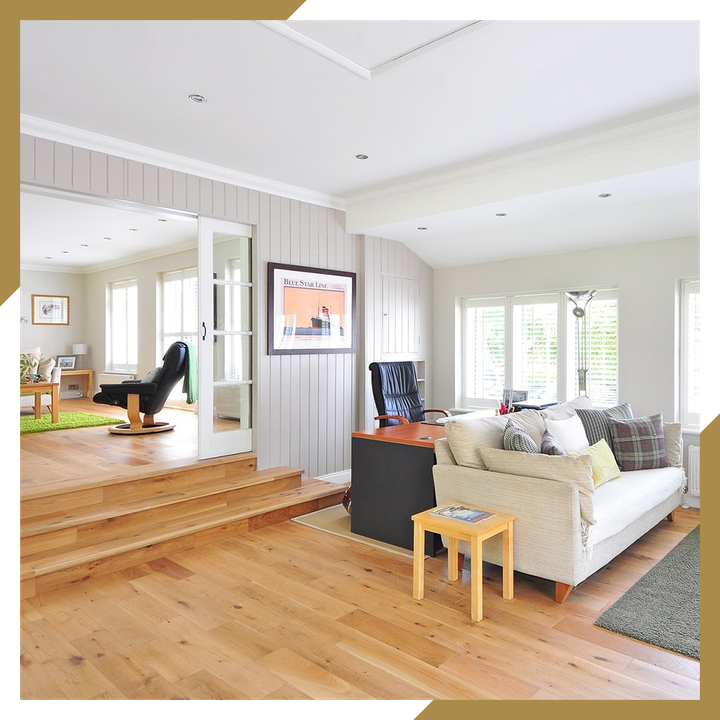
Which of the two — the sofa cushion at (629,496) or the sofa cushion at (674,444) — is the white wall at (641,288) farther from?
the sofa cushion at (629,496)

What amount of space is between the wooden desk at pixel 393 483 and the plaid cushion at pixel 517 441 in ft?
1.65

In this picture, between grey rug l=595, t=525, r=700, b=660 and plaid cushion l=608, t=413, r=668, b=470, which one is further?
plaid cushion l=608, t=413, r=668, b=470

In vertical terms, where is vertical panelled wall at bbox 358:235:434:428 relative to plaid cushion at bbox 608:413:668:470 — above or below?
above

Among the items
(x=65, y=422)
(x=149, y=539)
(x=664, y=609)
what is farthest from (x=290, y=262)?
(x=65, y=422)

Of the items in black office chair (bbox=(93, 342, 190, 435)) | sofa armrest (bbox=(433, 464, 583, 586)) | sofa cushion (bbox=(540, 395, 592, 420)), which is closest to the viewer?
sofa armrest (bbox=(433, 464, 583, 586))

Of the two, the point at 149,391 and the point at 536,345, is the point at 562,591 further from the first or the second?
the point at 149,391

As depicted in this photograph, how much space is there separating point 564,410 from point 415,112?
2.31 meters

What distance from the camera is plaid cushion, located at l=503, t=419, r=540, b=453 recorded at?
3.12 metres

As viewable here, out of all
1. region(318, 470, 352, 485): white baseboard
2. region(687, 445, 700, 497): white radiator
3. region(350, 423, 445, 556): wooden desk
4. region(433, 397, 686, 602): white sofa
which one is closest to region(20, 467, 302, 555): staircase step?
region(318, 470, 352, 485): white baseboard

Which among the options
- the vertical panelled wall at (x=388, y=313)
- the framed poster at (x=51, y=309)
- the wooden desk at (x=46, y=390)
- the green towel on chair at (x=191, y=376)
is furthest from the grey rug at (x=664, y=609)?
the framed poster at (x=51, y=309)

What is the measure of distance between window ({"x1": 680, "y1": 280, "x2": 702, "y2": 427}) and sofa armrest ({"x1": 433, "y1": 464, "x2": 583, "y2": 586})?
2.55 m

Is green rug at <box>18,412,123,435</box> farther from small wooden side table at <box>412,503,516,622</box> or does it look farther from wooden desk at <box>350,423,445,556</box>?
small wooden side table at <box>412,503,516,622</box>

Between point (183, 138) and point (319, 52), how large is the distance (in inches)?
58.4

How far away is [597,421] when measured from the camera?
4156 millimetres
